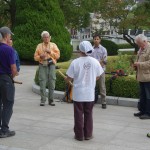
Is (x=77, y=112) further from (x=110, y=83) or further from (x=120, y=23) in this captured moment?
(x=120, y=23)

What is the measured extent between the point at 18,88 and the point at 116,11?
1659 cm

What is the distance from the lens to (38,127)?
7.23 metres

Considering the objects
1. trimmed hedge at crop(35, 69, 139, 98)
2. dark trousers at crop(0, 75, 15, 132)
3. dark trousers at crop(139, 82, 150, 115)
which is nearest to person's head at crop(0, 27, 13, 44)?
dark trousers at crop(0, 75, 15, 132)

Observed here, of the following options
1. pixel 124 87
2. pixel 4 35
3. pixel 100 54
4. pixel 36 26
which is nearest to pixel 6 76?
pixel 4 35

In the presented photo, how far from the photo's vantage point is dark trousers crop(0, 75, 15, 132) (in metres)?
6.30

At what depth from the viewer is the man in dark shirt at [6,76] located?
6176mm

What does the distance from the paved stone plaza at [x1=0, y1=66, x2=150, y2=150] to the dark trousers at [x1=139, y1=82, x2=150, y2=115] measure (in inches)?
10.9

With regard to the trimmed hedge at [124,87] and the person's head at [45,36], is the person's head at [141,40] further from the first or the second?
the person's head at [45,36]

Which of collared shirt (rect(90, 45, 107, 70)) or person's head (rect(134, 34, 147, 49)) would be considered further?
collared shirt (rect(90, 45, 107, 70))

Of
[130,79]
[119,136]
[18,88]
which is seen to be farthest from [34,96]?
[119,136]

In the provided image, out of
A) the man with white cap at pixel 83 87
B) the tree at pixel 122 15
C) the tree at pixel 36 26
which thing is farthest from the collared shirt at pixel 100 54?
the tree at pixel 122 15

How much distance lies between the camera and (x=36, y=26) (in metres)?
20.0

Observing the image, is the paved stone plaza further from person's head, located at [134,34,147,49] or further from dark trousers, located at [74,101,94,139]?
person's head, located at [134,34,147,49]

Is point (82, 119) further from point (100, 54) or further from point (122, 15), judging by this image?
point (122, 15)
